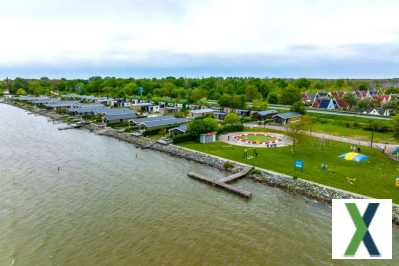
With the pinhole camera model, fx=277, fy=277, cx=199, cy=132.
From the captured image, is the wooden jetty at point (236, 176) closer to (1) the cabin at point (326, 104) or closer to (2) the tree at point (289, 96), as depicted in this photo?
(2) the tree at point (289, 96)

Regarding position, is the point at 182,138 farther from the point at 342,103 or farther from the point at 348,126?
the point at 342,103

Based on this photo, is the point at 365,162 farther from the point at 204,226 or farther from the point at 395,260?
the point at 204,226

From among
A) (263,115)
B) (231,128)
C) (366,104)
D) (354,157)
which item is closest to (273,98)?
(366,104)

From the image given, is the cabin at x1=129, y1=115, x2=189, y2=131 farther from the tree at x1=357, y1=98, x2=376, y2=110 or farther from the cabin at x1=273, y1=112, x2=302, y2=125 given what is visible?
the tree at x1=357, y1=98, x2=376, y2=110

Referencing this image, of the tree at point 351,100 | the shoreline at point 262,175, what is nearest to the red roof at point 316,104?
the tree at point 351,100

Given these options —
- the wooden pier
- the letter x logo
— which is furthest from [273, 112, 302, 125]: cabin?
the letter x logo
